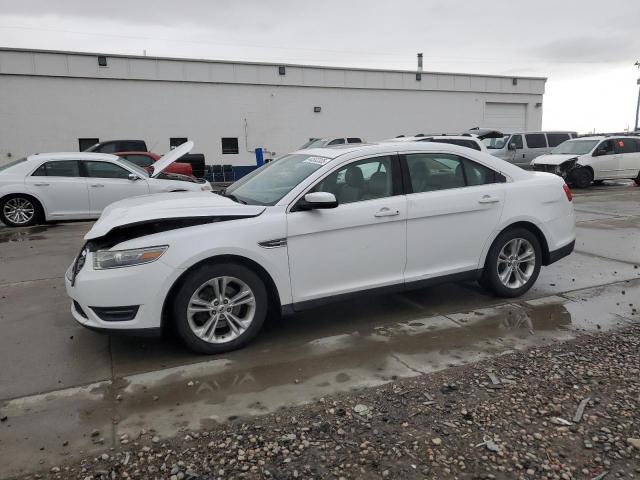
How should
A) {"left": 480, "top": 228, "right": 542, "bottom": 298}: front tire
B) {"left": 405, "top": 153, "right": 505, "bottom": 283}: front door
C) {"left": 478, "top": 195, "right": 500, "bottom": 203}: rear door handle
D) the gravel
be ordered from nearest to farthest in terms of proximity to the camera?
the gravel < {"left": 405, "top": 153, "right": 505, "bottom": 283}: front door < {"left": 478, "top": 195, "right": 500, "bottom": 203}: rear door handle < {"left": 480, "top": 228, "right": 542, "bottom": 298}: front tire

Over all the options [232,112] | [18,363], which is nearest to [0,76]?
[232,112]

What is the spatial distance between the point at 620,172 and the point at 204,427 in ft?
59.8

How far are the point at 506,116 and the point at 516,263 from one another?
2998 cm

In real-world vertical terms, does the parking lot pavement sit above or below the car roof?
below

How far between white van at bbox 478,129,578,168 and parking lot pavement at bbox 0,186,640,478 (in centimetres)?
1370

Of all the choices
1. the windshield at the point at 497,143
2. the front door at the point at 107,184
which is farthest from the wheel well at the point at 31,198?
the windshield at the point at 497,143

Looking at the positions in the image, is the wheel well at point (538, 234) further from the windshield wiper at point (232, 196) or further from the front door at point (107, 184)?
the front door at point (107, 184)

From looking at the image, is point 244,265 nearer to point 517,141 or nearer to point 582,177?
point 582,177

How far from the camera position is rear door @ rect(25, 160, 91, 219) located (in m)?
10.2

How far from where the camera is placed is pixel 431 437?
296cm

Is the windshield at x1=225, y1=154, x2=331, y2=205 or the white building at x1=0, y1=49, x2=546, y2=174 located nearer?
the windshield at x1=225, y1=154, x2=331, y2=205

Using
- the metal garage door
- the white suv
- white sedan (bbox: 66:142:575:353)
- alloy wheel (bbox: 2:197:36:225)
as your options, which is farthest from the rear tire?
the metal garage door

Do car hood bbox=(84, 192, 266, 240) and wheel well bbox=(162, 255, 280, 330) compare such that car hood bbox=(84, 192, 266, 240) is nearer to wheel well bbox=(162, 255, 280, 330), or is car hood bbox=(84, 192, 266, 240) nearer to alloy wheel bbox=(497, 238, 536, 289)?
wheel well bbox=(162, 255, 280, 330)

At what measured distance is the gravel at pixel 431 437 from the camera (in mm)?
2693
